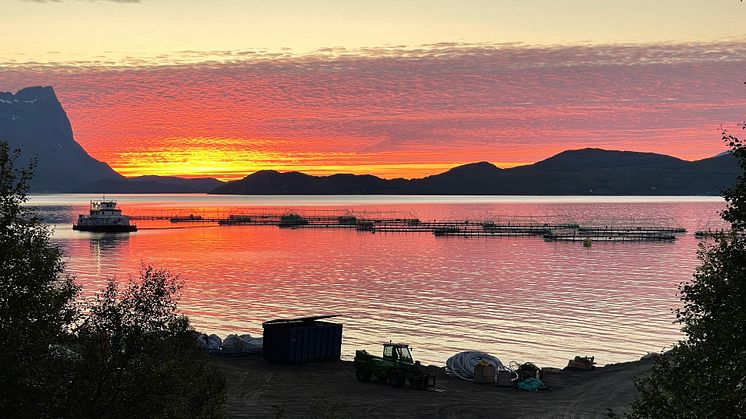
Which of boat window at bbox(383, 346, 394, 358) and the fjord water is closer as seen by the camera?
boat window at bbox(383, 346, 394, 358)

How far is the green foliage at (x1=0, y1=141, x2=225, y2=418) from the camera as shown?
53.9 feet

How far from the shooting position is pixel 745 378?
19.2m

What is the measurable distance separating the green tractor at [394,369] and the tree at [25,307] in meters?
22.0

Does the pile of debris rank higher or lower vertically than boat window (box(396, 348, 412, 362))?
lower

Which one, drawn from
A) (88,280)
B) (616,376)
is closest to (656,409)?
(616,376)

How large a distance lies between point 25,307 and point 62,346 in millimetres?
1665

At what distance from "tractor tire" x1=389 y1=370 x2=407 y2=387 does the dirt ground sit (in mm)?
459

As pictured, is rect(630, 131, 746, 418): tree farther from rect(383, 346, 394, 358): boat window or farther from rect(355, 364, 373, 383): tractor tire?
rect(355, 364, 373, 383): tractor tire

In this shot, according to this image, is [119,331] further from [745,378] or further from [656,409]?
[745,378]

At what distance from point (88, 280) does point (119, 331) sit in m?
91.0

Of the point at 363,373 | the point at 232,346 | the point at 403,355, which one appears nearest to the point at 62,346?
the point at 363,373

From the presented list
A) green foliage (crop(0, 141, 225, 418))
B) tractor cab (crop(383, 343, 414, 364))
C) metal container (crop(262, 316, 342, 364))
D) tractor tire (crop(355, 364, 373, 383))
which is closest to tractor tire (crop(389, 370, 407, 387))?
tractor cab (crop(383, 343, 414, 364))

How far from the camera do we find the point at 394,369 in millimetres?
41062

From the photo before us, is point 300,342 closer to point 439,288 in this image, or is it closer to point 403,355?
point 403,355
